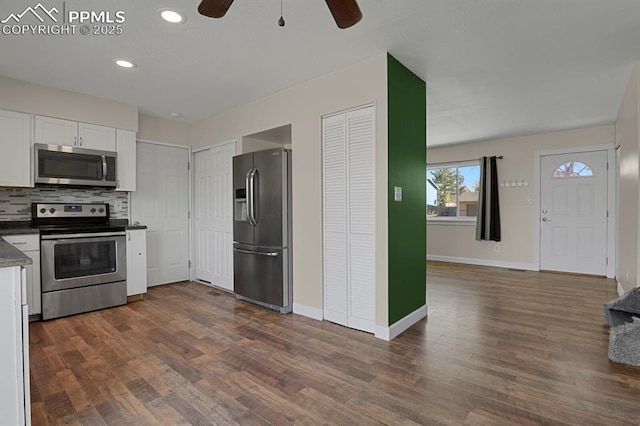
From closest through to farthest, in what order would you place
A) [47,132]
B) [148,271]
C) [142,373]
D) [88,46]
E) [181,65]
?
[142,373], [88,46], [181,65], [47,132], [148,271]

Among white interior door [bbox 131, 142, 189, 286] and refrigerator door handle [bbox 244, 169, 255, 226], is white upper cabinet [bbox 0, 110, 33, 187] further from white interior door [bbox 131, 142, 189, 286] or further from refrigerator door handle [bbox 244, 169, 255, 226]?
refrigerator door handle [bbox 244, 169, 255, 226]

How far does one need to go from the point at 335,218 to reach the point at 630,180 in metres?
3.13

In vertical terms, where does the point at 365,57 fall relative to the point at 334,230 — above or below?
above

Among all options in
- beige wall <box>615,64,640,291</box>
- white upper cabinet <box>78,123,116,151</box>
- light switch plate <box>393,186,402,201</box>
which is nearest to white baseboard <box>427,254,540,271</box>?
beige wall <box>615,64,640,291</box>

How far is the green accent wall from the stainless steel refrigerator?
1207 millimetres

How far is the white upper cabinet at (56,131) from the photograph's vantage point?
11.8 feet

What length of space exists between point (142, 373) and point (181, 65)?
2617 millimetres

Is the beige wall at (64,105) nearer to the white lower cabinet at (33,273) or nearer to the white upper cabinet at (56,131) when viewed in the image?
the white upper cabinet at (56,131)

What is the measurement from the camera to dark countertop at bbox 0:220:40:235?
3.20 m

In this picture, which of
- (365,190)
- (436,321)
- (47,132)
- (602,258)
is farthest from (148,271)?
(602,258)

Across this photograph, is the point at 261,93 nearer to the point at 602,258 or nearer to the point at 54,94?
the point at 54,94

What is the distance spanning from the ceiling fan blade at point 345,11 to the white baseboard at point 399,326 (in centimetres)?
231

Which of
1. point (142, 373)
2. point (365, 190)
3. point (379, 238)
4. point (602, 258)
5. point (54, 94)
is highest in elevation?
point (54, 94)

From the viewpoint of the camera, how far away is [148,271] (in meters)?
4.69
